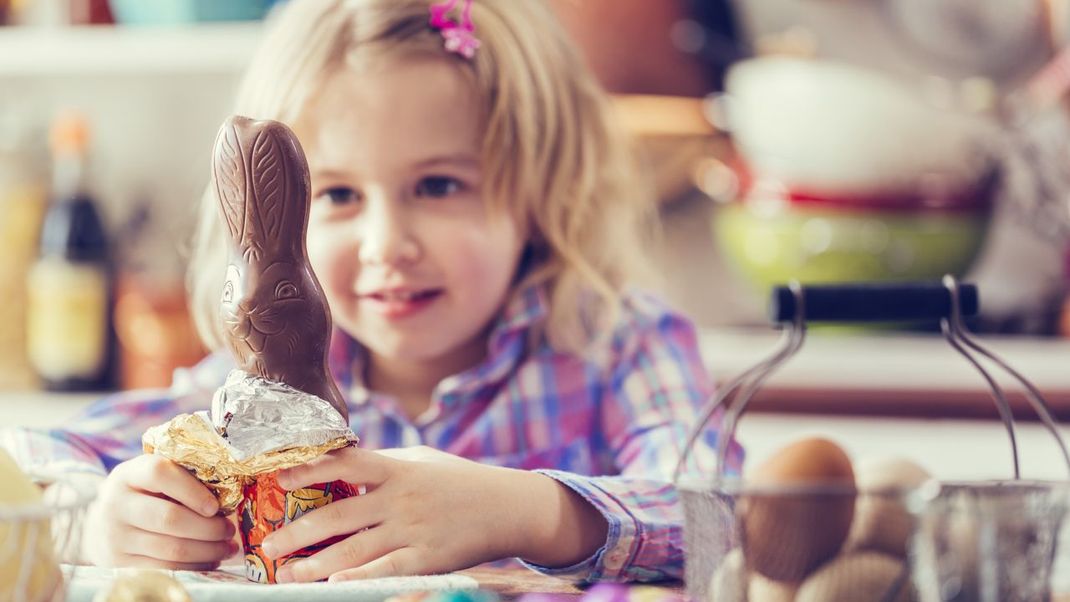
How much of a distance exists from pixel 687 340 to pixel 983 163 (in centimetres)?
73

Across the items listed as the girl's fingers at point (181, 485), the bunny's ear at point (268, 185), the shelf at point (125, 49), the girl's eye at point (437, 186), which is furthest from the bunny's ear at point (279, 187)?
the shelf at point (125, 49)

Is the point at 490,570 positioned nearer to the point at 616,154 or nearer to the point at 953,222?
the point at 616,154

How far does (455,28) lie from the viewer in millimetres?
897

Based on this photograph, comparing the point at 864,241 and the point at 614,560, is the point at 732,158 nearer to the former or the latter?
the point at 864,241

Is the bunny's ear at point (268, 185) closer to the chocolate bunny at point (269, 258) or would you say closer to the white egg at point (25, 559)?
the chocolate bunny at point (269, 258)

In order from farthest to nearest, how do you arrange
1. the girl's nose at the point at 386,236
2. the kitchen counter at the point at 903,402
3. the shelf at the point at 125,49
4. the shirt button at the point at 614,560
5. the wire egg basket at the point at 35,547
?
the shelf at the point at 125,49
the kitchen counter at the point at 903,402
the girl's nose at the point at 386,236
the shirt button at the point at 614,560
the wire egg basket at the point at 35,547

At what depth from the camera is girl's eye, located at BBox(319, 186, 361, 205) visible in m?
0.84

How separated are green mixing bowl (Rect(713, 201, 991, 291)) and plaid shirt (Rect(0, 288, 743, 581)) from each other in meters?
0.60

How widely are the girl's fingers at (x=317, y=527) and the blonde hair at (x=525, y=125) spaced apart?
378 mm

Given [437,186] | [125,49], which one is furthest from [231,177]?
[125,49]

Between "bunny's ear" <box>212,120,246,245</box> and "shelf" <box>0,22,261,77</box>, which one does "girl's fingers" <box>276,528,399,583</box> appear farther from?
"shelf" <box>0,22,261,77</box>

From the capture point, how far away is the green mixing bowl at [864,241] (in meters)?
1.60

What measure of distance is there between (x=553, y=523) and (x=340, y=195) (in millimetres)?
290

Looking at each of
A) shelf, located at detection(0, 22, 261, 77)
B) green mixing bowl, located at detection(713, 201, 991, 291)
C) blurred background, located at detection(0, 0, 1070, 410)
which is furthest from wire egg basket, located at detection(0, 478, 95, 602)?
shelf, located at detection(0, 22, 261, 77)
